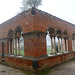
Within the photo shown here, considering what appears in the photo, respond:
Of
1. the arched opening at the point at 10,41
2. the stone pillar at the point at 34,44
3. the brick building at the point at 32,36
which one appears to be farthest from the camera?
the arched opening at the point at 10,41

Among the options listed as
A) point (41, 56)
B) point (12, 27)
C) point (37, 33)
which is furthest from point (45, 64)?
point (12, 27)

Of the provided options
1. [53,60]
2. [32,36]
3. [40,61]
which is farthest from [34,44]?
[53,60]

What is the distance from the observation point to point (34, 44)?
592 cm

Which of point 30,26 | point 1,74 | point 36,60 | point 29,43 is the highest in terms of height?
point 30,26

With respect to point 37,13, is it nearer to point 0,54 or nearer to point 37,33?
point 37,33

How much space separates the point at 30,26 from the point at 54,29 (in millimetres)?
2702

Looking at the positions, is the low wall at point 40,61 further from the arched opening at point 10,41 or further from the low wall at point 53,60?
the arched opening at point 10,41

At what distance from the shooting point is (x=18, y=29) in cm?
763

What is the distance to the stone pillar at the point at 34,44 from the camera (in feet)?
19.4

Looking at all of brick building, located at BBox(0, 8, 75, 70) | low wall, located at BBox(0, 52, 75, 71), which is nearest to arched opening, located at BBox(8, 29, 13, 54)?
brick building, located at BBox(0, 8, 75, 70)

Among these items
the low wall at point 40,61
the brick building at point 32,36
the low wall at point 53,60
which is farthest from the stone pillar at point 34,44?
the low wall at point 53,60

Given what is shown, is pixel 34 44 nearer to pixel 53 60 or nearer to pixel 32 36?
pixel 32 36

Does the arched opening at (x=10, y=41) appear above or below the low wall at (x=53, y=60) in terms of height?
above

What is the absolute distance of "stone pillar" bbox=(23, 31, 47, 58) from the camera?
19.4ft
